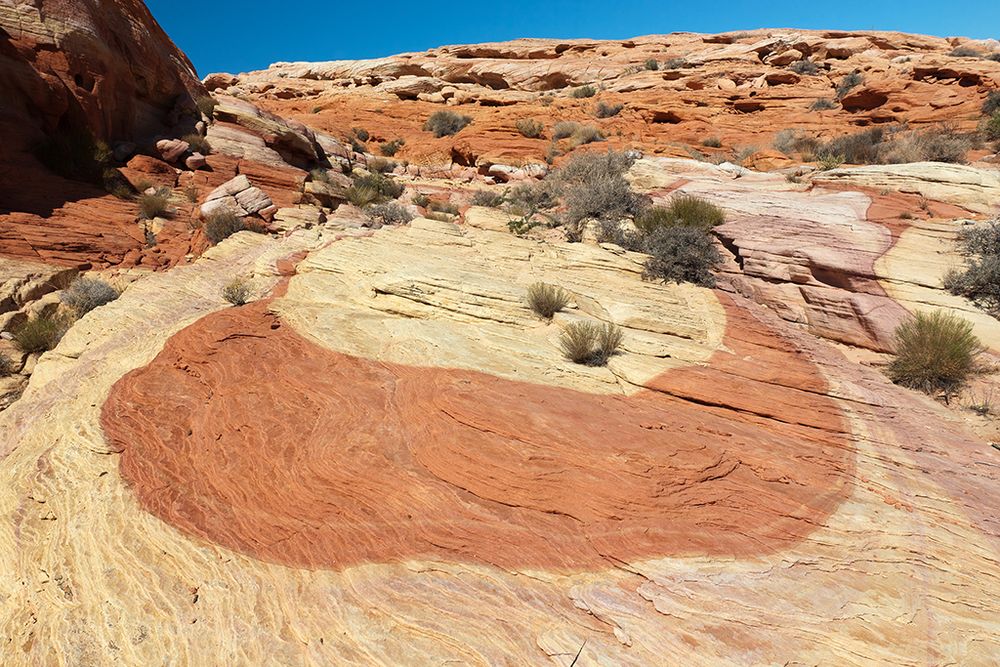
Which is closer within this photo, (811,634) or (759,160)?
(811,634)

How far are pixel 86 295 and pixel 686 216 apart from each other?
1013cm

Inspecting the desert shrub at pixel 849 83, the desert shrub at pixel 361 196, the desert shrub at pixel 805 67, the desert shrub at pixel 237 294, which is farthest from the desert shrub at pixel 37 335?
the desert shrub at pixel 805 67

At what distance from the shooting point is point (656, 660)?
2.26 meters

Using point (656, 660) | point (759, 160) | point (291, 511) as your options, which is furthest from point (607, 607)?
point (759, 160)

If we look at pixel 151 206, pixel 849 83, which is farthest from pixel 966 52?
pixel 151 206

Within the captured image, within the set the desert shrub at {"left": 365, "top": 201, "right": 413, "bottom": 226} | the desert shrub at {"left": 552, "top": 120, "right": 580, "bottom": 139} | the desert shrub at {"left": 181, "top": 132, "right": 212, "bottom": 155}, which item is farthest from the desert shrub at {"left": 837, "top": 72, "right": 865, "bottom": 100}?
the desert shrub at {"left": 181, "top": 132, "right": 212, "bottom": 155}

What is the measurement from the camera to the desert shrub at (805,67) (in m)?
24.8

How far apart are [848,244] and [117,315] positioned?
1069 centimetres

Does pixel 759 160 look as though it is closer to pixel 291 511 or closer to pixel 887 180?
pixel 887 180

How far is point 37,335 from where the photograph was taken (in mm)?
5762

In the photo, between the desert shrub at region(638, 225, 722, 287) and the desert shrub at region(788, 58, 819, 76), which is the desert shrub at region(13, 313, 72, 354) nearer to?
the desert shrub at region(638, 225, 722, 287)

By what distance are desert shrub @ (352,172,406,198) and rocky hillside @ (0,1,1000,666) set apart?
4.02 meters

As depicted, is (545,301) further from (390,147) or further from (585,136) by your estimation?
(390,147)

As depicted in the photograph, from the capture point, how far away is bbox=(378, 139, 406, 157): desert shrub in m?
20.8
